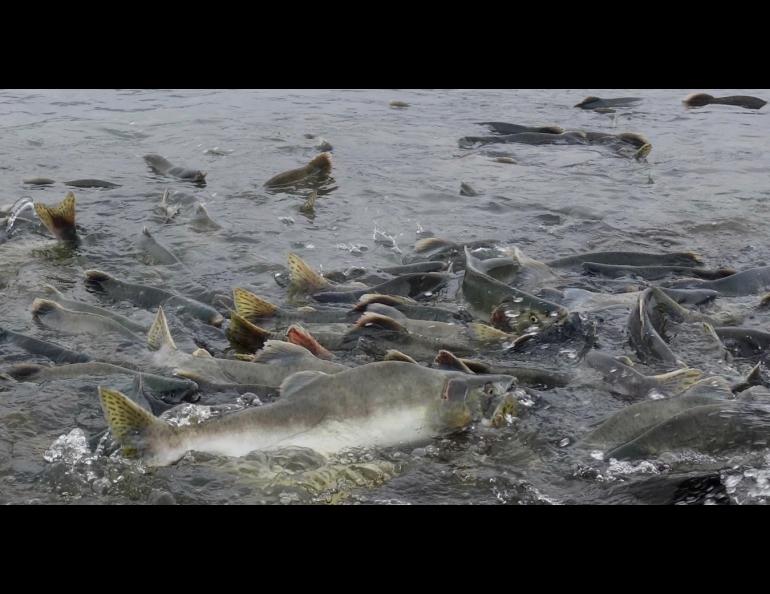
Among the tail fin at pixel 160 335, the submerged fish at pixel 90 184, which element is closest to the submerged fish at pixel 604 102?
the submerged fish at pixel 90 184

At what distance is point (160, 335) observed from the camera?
19.8 feet

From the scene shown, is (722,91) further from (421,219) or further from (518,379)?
(518,379)

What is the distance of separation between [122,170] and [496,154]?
4843 millimetres

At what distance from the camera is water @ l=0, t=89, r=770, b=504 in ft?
15.0

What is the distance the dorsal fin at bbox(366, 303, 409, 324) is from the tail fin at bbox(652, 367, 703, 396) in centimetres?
176

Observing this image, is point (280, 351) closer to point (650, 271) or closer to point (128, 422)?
point (128, 422)

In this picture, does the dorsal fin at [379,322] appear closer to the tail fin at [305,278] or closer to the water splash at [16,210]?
the tail fin at [305,278]

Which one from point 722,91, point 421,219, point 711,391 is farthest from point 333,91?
point 711,391

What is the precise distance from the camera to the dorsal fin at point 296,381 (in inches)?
194

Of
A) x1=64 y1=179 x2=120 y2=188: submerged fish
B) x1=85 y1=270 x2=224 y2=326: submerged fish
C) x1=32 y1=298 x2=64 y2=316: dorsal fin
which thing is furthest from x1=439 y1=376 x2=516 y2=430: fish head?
x1=64 y1=179 x2=120 y2=188: submerged fish

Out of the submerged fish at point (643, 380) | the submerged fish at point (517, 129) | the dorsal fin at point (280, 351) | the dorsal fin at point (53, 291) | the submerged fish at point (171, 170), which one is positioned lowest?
the dorsal fin at point (53, 291)

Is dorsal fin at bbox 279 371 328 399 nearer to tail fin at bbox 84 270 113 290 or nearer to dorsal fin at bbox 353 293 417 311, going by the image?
dorsal fin at bbox 353 293 417 311

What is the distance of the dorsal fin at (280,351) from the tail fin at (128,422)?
1.12 m

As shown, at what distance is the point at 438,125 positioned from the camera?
47.0 ft
